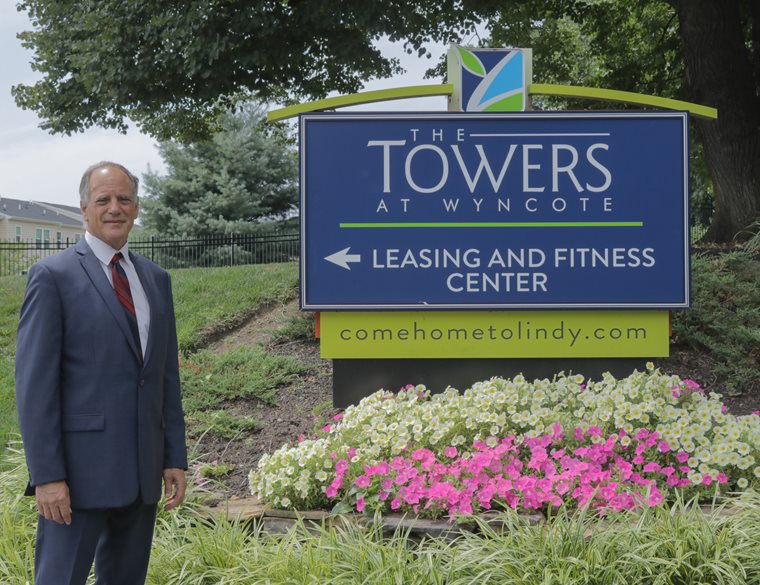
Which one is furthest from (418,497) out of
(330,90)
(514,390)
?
(330,90)

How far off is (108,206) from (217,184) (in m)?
21.9

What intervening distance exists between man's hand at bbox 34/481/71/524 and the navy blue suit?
28 mm

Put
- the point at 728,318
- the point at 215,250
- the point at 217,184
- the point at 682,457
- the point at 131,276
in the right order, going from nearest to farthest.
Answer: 1. the point at 131,276
2. the point at 682,457
3. the point at 728,318
4. the point at 215,250
5. the point at 217,184

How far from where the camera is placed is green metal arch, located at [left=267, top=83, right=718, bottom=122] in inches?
208

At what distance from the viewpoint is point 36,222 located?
56469 millimetres

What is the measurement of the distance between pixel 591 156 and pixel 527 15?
395 inches

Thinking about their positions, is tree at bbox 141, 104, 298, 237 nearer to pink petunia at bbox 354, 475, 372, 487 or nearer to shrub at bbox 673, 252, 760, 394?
shrub at bbox 673, 252, 760, 394

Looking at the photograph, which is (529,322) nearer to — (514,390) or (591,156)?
(514,390)

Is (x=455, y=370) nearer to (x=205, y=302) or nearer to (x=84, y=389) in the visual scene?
(x=84, y=389)

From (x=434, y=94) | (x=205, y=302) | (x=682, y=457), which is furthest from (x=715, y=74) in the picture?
(x=682, y=457)

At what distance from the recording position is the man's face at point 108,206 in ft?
8.82

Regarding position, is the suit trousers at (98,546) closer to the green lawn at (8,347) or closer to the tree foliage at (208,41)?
the green lawn at (8,347)

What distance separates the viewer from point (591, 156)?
505 centimetres

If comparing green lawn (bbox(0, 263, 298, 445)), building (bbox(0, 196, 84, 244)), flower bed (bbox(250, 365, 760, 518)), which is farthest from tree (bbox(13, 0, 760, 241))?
building (bbox(0, 196, 84, 244))
